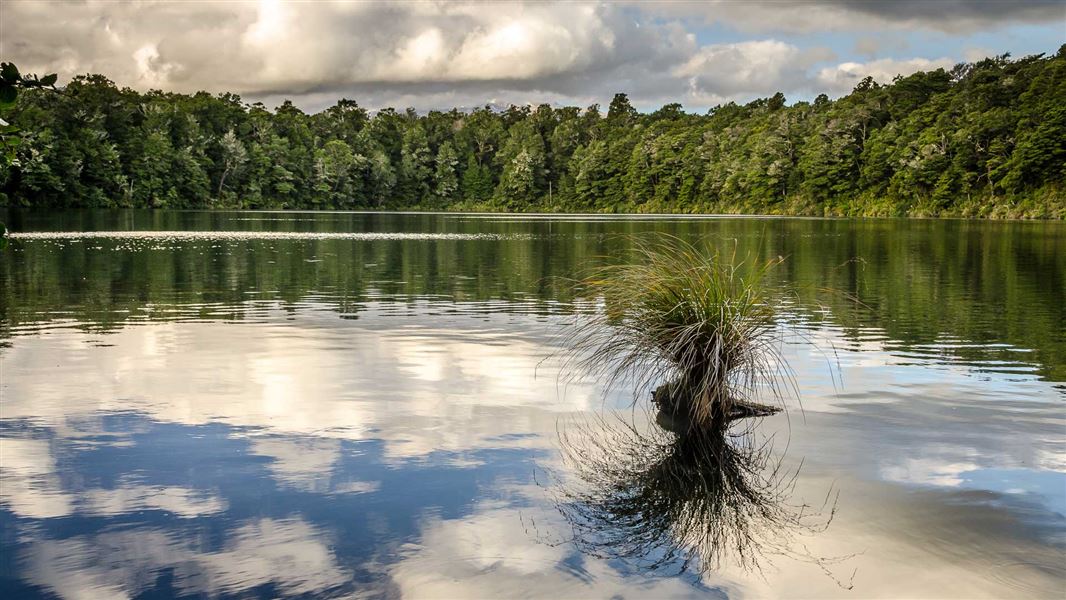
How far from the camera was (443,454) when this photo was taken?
9391mm

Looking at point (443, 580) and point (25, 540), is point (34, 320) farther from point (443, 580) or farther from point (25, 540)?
point (443, 580)

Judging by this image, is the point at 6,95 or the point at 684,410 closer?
the point at 6,95

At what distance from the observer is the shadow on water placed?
7035mm

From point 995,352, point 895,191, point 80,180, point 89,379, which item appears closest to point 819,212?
point 895,191

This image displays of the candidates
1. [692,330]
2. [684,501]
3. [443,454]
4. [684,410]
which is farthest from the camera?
[684,410]

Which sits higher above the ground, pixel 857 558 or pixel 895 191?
pixel 895 191

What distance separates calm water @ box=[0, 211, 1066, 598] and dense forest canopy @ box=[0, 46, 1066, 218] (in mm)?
53230

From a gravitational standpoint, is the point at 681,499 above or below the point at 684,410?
below

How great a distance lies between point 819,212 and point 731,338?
10871 cm

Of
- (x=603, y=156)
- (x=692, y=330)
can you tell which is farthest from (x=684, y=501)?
(x=603, y=156)

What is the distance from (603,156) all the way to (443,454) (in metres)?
148

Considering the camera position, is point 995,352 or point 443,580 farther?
point 995,352

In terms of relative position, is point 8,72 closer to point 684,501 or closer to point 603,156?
point 684,501

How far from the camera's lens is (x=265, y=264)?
3459cm
